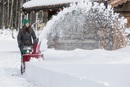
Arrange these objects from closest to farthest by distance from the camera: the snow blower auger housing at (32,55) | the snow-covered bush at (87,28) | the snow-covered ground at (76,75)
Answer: the snow-covered ground at (76,75) → the snow blower auger housing at (32,55) → the snow-covered bush at (87,28)

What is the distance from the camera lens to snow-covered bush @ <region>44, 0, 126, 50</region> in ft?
46.4

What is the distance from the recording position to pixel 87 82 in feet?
15.1

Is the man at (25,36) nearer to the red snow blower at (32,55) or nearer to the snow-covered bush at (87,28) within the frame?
the red snow blower at (32,55)

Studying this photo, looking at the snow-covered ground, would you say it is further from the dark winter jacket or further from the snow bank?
the dark winter jacket

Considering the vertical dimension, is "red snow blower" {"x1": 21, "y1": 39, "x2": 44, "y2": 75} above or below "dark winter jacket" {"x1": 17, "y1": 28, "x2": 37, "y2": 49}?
below

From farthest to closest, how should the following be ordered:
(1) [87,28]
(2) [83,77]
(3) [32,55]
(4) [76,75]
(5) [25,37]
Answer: (1) [87,28], (5) [25,37], (3) [32,55], (4) [76,75], (2) [83,77]

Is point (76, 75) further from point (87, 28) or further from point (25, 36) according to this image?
point (87, 28)

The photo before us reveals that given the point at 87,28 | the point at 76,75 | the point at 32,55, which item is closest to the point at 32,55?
the point at 32,55

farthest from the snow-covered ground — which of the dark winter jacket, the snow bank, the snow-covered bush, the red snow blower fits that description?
the snow-covered bush

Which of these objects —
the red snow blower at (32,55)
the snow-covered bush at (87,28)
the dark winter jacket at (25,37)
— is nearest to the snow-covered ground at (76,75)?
the red snow blower at (32,55)

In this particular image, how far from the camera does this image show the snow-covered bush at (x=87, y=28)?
14.1 meters

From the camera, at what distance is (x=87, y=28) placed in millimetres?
16422

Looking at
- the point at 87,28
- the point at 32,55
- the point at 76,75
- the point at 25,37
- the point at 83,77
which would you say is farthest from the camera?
the point at 87,28

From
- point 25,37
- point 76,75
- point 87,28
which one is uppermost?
point 87,28
